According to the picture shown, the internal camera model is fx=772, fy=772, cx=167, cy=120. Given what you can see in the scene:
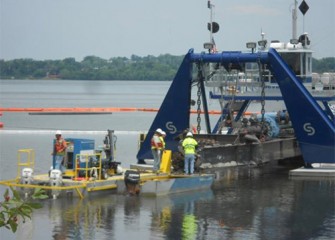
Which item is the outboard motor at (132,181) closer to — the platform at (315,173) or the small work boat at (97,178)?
the small work boat at (97,178)

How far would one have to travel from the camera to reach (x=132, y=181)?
21141 mm

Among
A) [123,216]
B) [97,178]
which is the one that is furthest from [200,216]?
[97,178]

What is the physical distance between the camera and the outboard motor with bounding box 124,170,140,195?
21.1 meters

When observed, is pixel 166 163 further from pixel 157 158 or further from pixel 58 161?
pixel 58 161

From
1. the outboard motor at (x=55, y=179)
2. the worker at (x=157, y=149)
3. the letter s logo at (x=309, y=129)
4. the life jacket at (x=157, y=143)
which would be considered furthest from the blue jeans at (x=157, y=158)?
the letter s logo at (x=309, y=129)

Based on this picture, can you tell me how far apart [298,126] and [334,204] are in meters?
5.09

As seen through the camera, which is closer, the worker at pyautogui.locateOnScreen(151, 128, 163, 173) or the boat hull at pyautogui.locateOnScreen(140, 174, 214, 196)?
the boat hull at pyautogui.locateOnScreen(140, 174, 214, 196)

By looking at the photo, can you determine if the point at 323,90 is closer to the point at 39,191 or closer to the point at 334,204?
the point at 334,204

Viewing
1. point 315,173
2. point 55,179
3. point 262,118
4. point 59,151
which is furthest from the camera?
point 262,118

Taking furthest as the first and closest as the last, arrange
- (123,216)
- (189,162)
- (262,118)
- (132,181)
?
(262,118) < (189,162) < (132,181) < (123,216)

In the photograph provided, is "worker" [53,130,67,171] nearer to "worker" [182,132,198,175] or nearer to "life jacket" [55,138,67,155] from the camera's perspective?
"life jacket" [55,138,67,155]

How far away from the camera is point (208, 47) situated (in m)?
27.4

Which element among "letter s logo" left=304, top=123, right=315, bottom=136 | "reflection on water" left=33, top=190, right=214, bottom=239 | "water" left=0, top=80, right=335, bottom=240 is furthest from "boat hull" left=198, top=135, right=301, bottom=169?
"reflection on water" left=33, top=190, right=214, bottom=239

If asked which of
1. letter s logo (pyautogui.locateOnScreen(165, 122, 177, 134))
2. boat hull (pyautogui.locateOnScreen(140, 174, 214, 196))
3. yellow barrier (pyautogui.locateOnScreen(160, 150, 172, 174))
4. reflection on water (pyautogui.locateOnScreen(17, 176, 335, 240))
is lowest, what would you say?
reflection on water (pyautogui.locateOnScreen(17, 176, 335, 240))
